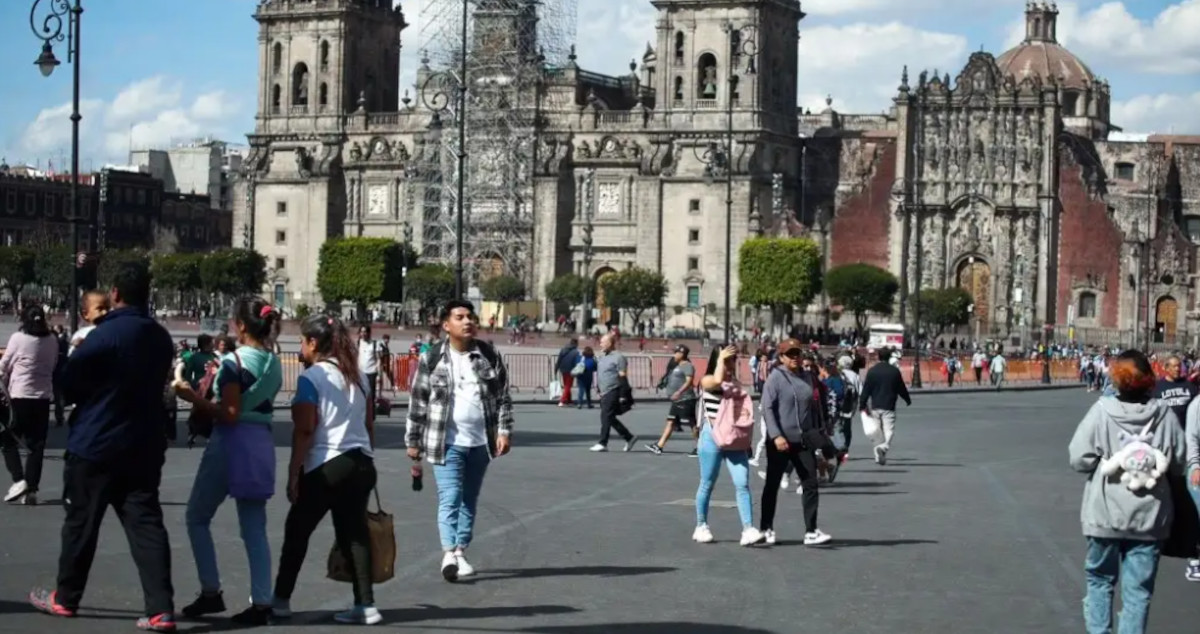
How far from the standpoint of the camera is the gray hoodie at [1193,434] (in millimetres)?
11953

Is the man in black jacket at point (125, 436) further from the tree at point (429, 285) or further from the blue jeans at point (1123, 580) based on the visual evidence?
the tree at point (429, 285)

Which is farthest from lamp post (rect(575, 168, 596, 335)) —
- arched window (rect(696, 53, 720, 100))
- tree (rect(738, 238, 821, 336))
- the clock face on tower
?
the clock face on tower

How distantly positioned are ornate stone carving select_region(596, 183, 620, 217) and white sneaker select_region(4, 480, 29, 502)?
78.6m

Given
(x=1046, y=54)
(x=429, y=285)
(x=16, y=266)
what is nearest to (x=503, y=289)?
(x=429, y=285)

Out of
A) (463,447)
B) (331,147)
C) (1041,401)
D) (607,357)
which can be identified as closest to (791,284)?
(331,147)

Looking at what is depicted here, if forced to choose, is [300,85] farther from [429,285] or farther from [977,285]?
[977,285]

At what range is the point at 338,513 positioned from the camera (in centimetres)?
1103

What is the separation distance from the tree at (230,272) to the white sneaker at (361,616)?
3319 inches

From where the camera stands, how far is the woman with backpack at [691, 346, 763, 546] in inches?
597

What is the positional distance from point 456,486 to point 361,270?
81062 millimetres

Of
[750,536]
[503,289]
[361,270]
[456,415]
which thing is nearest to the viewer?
[456,415]

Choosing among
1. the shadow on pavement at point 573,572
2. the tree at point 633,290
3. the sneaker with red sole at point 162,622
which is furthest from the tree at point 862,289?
the sneaker with red sole at point 162,622

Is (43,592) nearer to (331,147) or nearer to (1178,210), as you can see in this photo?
(331,147)

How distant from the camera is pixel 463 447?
41.9 ft
